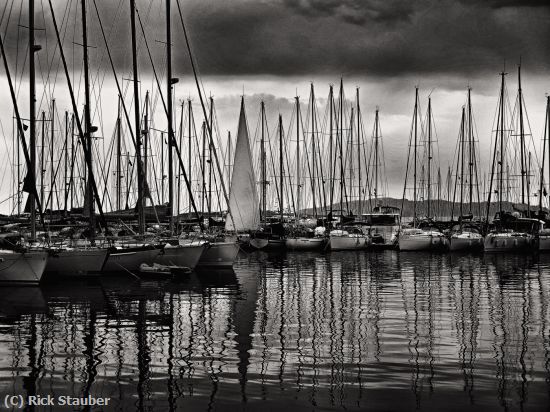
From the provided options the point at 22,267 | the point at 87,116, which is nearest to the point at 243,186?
the point at 87,116

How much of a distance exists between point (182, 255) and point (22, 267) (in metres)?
9.60

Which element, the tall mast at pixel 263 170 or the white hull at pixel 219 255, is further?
the tall mast at pixel 263 170

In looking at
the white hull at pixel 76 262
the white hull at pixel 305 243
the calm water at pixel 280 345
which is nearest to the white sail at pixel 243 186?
the white hull at pixel 305 243

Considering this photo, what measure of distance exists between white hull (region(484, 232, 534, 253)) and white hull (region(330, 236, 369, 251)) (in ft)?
40.3

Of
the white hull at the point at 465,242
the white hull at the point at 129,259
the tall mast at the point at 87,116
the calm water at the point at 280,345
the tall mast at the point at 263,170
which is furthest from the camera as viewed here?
the tall mast at the point at 263,170

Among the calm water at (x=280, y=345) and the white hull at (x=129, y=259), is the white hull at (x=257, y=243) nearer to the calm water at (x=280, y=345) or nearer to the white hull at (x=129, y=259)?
the white hull at (x=129, y=259)

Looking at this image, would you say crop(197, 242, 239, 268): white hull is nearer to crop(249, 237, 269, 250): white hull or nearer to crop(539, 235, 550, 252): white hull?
crop(249, 237, 269, 250): white hull

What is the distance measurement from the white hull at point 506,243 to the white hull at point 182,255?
1409 inches

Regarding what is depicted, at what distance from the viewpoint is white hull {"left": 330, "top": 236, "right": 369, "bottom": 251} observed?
2773 inches

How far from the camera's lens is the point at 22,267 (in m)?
32.9

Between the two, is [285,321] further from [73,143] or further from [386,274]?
[73,143]

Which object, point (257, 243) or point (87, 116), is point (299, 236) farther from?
point (87, 116)

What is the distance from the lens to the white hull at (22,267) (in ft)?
107

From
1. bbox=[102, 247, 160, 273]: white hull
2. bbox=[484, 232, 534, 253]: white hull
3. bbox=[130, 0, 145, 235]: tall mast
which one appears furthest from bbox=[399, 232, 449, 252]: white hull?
bbox=[102, 247, 160, 273]: white hull
